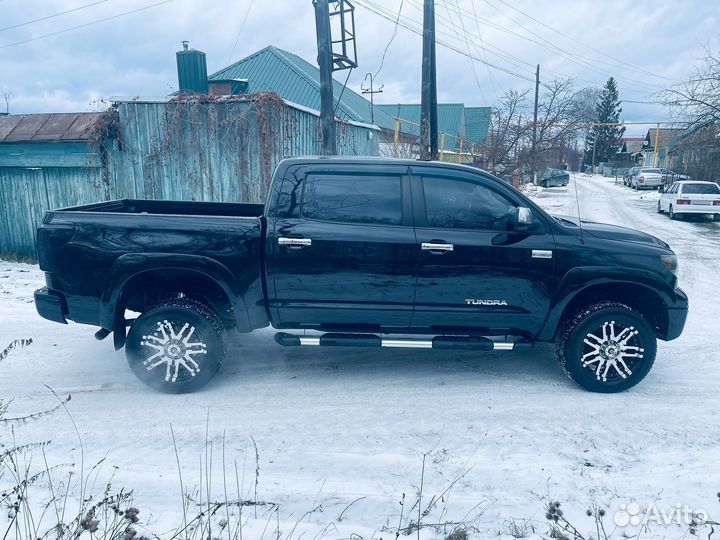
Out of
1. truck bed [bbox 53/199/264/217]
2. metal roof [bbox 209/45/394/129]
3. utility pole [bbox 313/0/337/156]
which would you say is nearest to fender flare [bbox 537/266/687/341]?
truck bed [bbox 53/199/264/217]

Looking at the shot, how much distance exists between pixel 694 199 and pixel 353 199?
58.6 ft

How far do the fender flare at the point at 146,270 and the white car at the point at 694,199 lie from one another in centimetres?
1864

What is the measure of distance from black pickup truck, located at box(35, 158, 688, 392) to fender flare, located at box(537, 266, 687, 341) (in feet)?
0.04

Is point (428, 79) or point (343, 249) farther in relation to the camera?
point (428, 79)

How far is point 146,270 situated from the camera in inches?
186

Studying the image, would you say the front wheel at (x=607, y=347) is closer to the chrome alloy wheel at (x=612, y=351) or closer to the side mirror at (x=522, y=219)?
the chrome alloy wheel at (x=612, y=351)

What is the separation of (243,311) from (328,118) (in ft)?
17.2

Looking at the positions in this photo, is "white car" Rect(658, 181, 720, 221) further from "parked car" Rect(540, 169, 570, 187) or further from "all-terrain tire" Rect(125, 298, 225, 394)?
"all-terrain tire" Rect(125, 298, 225, 394)

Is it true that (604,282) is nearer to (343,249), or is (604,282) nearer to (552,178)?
(343,249)

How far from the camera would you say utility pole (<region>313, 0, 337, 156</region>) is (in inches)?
347

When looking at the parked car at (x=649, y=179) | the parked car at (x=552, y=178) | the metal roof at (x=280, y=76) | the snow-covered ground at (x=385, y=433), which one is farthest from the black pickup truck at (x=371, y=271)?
the parked car at (x=649, y=179)

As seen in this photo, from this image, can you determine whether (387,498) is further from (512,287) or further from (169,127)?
(169,127)

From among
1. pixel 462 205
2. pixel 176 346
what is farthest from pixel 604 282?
pixel 176 346

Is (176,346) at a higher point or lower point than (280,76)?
lower
